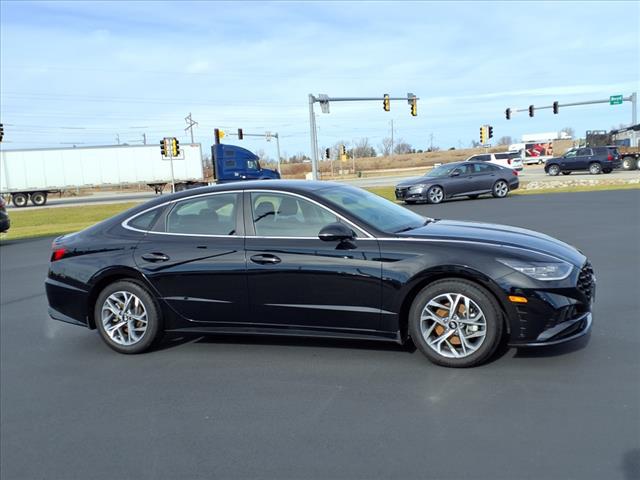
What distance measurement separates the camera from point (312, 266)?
16.3ft

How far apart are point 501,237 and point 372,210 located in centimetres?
116

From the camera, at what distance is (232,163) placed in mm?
36844

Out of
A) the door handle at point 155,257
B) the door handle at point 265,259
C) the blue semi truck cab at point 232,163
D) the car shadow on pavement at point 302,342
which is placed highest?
the blue semi truck cab at point 232,163

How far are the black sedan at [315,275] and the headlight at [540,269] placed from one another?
10 mm

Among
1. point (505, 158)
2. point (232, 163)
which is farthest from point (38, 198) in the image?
point (505, 158)

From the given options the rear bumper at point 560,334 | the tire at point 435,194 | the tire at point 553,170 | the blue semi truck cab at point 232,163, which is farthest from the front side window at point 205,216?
the tire at point 553,170

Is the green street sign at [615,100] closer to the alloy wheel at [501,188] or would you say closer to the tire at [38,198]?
the alloy wheel at [501,188]

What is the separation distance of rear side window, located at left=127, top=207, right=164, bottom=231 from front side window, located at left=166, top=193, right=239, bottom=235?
141 mm

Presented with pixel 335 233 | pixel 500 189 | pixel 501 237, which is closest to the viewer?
pixel 335 233

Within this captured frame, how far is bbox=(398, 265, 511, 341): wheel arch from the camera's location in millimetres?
4551

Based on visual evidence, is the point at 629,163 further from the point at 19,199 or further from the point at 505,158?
the point at 19,199

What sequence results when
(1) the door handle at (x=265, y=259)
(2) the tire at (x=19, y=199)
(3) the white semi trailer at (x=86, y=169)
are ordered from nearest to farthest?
(1) the door handle at (x=265, y=259), (3) the white semi trailer at (x=86, y=169), (2) the tire at (x=19, y=199)

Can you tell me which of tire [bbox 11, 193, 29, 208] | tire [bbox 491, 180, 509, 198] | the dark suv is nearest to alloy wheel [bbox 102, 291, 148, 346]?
tire [bbox 491, 180, 509, 198]

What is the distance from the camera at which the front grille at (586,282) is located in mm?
4645
